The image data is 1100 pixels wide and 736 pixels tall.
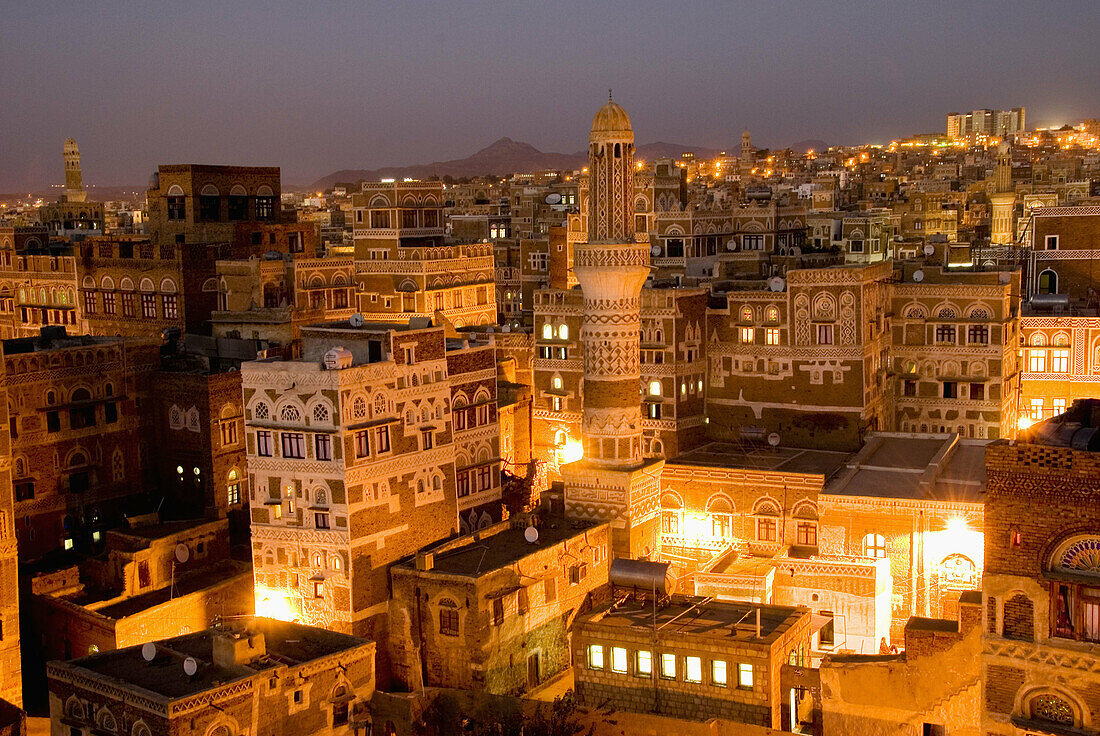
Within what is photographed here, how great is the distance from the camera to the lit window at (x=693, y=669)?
29.4 meters

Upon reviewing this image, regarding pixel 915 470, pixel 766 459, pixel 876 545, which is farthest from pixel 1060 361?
pixel 876 545

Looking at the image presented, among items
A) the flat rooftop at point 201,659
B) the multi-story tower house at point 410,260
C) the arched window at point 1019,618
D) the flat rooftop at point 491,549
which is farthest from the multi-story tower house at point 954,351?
the arched window at point 1019,618

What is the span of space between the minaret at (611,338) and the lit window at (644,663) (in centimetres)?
837

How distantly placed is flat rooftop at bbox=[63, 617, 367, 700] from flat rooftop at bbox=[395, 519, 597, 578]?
358 centimetres

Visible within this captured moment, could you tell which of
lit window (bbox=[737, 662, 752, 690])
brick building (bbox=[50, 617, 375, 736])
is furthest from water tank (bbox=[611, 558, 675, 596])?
brick building (bbox=[50, 617, 375, 736])

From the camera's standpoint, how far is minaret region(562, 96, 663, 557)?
3856cm

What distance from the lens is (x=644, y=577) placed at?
32.6 m

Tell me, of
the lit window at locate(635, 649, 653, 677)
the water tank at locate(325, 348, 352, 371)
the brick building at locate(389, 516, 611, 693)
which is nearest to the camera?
the lit window at locate(635, 649, 653, 677)

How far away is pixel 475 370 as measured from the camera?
41344 millimetres

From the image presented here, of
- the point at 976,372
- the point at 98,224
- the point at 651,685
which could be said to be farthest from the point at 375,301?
the point at 98,224

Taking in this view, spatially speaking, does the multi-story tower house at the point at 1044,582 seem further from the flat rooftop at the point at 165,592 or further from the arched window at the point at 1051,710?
the flat rooftop at the point at 165,592

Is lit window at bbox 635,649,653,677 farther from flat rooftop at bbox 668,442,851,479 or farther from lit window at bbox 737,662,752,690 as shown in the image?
flat rooftop at bbox 668,442,851,479

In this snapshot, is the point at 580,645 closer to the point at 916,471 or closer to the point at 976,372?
the point at 916,471

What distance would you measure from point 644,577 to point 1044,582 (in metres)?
13.2
